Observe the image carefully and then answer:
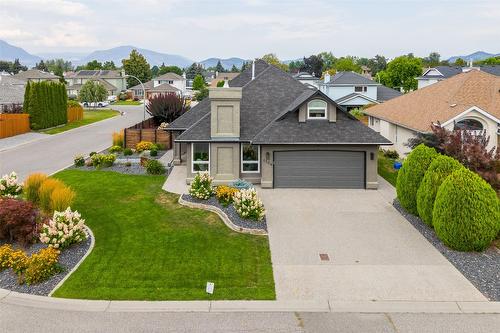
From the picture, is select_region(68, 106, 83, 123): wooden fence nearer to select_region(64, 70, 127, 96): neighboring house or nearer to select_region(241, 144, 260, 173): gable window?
select_region(241, 144, 260, 173): gable window

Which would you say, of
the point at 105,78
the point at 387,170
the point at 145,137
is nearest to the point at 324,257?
the point at 387,170

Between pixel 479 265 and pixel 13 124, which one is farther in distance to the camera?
pixel 13 124

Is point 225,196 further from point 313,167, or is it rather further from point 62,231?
point 62,231

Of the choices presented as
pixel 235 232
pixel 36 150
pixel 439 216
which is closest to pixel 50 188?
pixel 235 232

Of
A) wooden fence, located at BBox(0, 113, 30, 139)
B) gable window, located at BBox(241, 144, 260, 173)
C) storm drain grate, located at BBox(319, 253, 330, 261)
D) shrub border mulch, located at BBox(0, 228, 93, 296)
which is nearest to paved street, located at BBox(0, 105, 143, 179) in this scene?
wooden fence, located at BBox(0, 113, 30, 139)

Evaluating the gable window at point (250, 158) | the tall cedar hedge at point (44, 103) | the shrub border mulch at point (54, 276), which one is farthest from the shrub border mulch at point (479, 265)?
the tall cedar hedge at point (44, 103)

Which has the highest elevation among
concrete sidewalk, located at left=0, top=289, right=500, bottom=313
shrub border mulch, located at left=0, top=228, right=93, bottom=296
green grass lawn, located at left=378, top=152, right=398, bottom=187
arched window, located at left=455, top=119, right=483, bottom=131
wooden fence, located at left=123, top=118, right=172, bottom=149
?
arched window, located at left=455, top=119, right=483, bottom=131
